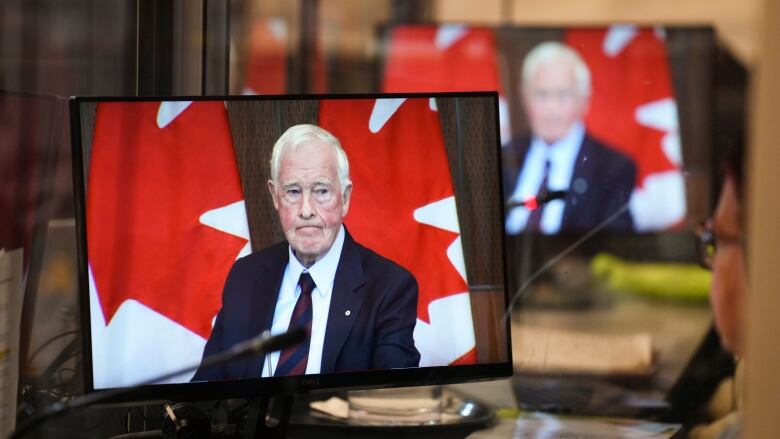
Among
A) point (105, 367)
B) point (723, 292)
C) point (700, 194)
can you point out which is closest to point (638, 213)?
point (700, 194)

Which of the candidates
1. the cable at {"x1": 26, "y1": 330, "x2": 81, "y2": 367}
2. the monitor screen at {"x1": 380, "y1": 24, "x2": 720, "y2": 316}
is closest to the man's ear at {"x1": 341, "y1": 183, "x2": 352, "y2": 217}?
the cable at {"x1": 26, "y1": 330, "x2": 81, "y2": 367}

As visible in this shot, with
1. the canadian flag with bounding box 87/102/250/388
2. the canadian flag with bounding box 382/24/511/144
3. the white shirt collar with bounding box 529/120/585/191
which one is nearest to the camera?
the canadian flag with bounding box 87/102/250/388

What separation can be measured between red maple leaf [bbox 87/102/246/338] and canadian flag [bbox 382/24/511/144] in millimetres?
2266

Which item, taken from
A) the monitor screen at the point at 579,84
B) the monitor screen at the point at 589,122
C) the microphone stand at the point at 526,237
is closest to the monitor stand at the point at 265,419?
the microphone stand at the point at 526,237

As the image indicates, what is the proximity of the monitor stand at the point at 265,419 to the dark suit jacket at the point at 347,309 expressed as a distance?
59 millimetres

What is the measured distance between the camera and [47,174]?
1.16 metres

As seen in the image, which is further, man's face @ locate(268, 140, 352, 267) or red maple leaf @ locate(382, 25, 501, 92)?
red maple leaf @ locate(382, 25, 501, 92)

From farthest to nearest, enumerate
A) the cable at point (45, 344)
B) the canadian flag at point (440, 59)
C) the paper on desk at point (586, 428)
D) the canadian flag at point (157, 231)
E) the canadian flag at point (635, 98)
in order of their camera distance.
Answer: the canadian flag at point (440, 59), the canadian flag at point (635, 98), the paper on desk at point (586, 428), the cable at point (45, 344), the canadian flag at point (157, 231)

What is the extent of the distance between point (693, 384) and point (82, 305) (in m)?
0.92

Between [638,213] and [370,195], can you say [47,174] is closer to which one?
[370,195]

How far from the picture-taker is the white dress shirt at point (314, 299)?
1052mm

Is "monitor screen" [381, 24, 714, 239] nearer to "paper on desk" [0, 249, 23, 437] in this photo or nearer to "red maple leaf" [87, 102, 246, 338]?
"red maple leaf" [87, 102, 246, 338]

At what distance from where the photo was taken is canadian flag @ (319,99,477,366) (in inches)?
42.9

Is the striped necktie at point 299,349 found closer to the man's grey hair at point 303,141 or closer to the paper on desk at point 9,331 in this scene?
the man's grey hair at point 303,141
